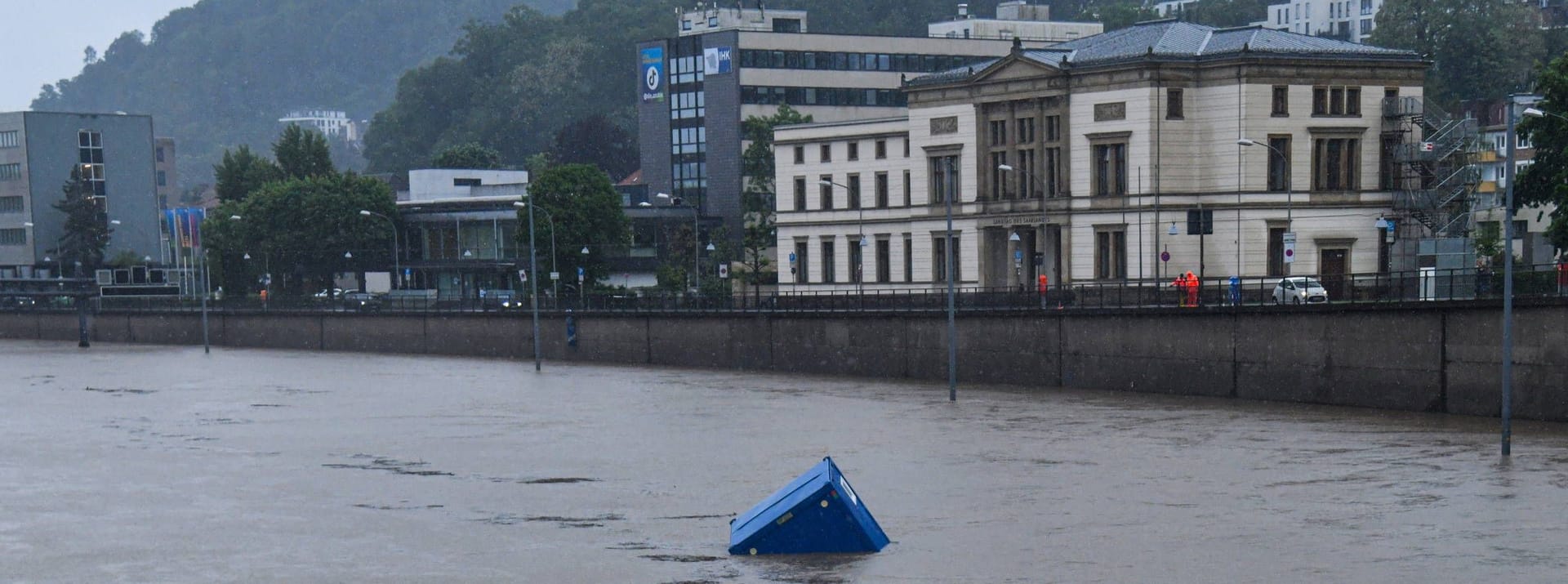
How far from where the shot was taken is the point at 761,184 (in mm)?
129375

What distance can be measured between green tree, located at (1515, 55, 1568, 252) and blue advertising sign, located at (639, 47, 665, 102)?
77.3 meters

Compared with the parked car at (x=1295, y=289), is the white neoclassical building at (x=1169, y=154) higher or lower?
higher

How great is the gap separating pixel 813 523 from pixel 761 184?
9996 centimetres

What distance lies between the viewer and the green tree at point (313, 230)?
141625 mm

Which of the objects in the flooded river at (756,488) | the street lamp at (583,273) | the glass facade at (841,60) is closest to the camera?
the flooded river at (756,488)

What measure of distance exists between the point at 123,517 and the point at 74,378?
5580cm

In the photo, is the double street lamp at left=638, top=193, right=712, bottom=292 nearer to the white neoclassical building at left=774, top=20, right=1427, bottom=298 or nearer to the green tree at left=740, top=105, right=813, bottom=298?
the green tree at left=740, top=105, right=813, bottom=298

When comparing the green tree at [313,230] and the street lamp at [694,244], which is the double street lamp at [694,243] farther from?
the green tree at [313,230]

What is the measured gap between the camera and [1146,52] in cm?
→ 8244

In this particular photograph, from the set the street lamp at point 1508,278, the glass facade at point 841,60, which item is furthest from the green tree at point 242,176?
the street lamp at point 1508,278


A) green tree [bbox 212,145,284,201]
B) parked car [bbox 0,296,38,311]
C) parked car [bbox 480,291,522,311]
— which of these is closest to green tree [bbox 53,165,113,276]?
parked car [bbox 0,296,38,311]

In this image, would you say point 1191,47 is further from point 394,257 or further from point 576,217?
point 394,257

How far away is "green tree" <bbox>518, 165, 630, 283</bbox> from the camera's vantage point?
11619 cm

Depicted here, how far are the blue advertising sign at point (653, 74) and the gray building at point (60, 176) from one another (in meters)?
52.7
